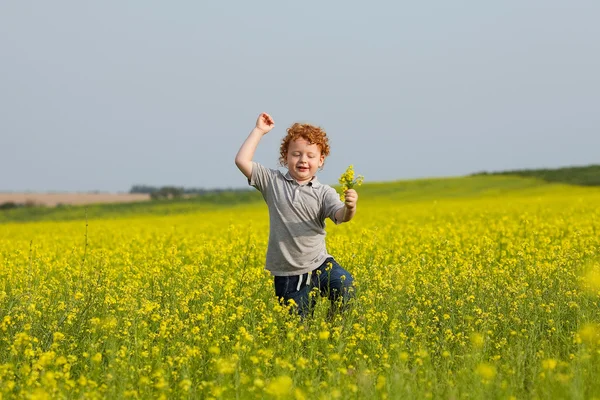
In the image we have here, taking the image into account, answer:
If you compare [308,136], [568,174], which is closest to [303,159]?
[308,136]

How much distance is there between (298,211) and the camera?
20.2 ft

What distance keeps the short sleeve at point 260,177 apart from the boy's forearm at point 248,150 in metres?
0.14

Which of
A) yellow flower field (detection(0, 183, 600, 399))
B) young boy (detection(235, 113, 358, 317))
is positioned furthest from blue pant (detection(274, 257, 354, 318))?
yellow flower field (detection(0, 183, 600, 399))

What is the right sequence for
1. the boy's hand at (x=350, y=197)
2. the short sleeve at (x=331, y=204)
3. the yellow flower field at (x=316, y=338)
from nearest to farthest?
the yellow flower field at (x=316, y=338), the boy's hand at (x=350, y=197), the short sleeve at (x=331, y=204)

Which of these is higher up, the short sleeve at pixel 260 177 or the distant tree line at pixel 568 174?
the distant tree line at pixel 568 174

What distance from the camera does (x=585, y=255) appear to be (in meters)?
9.54

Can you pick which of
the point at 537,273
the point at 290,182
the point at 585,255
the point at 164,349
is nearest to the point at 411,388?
the point at 164,349

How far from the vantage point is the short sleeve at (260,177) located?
247 inches

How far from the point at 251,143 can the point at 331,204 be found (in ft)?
2.80

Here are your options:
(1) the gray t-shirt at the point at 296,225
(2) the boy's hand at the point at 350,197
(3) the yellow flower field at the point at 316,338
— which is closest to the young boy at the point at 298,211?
(1) the gray t-shirt at the point at 296,225

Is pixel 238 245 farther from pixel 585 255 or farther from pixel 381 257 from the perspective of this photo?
pixel 585 255

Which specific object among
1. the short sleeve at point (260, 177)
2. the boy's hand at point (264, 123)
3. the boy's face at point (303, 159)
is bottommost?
the short sleeve at point (260, 177)

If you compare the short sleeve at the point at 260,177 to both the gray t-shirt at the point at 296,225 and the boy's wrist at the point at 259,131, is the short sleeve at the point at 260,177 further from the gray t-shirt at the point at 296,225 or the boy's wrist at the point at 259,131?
the boy's wrist at the point at 259,131

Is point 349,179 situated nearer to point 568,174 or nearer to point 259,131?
point 259,131
